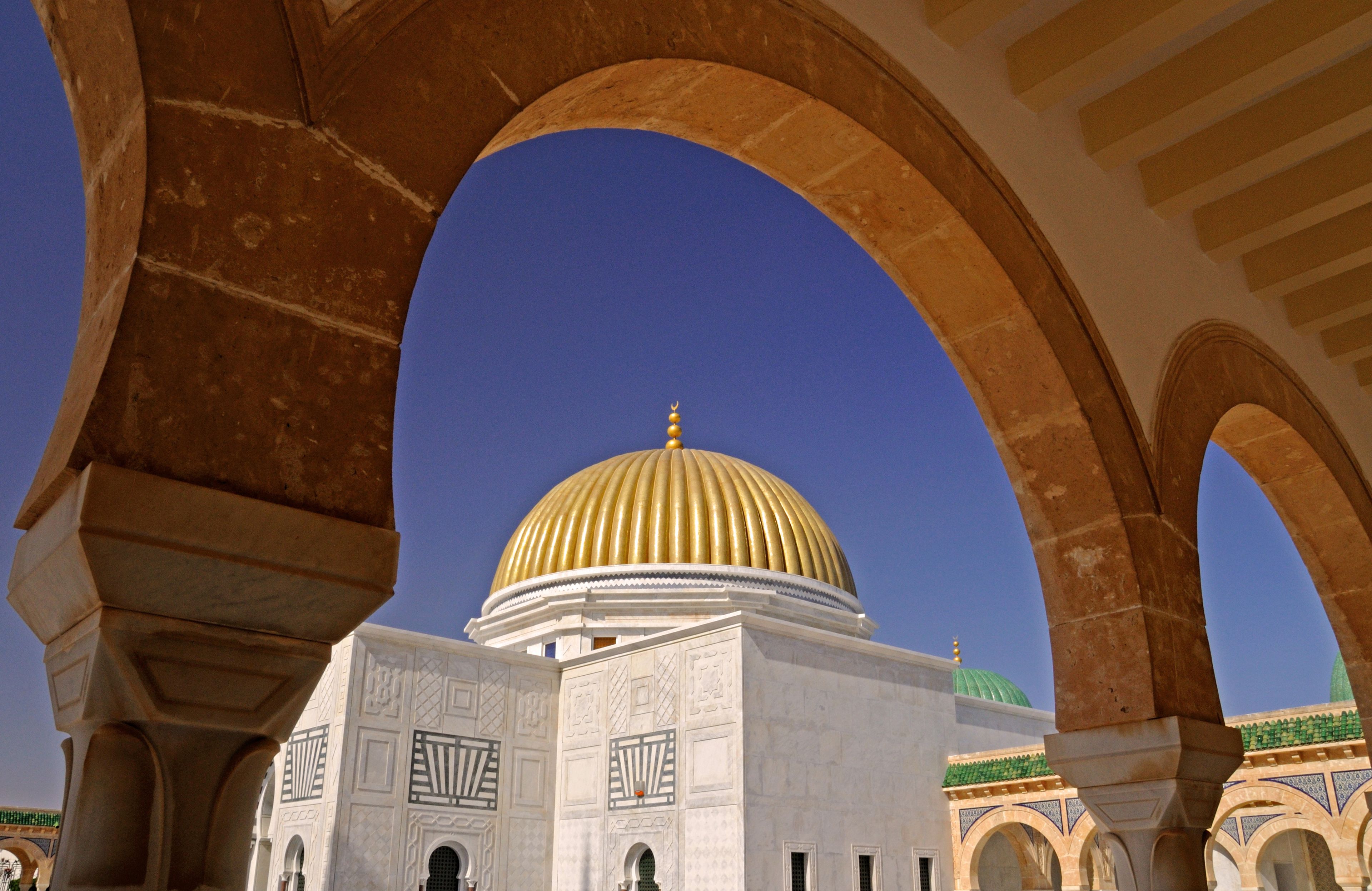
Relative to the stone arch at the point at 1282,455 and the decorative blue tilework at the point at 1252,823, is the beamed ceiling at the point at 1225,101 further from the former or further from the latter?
the decorative blue tilework at the point at 1252,823

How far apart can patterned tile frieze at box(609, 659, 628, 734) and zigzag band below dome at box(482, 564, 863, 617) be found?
2.05 meters

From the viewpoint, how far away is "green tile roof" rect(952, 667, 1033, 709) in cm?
2127

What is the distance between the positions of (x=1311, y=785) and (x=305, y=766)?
32.8ft

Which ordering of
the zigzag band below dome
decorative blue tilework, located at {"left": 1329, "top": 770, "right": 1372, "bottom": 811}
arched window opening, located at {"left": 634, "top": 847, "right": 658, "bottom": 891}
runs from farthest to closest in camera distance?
1. the zigzag band below dome
2. arched window opening, located at {"left": 634, "top": 847, "right": 658, "bottom": 891}
3. decorative blue tilework, located at {"left": 1329, "top": 770, "right": 1372, "bottom": 811}

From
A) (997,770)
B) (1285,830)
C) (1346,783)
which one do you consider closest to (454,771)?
(997,770)

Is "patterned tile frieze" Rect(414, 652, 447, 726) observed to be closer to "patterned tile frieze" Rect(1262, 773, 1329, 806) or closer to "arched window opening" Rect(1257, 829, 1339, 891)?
"patterned tile frieze" Rect(1262, 773, 1329, 806)

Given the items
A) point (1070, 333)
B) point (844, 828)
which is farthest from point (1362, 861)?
point (1070, 333)

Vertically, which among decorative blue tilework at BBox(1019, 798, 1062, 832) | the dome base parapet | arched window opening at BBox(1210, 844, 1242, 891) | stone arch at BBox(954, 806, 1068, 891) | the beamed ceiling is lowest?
arched window opening at BBox(1210, 844, 1242, 891)

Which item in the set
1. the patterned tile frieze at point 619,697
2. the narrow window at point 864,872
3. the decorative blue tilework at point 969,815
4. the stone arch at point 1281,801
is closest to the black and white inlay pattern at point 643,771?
the patterned tile frieze at point 619,697

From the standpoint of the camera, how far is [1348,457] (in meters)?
4.13

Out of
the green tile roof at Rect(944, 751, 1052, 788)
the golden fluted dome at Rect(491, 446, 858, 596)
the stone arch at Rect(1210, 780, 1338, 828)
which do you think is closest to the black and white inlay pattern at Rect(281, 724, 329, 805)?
the golden fluted dome at Rect(491, 446, 858, 596)

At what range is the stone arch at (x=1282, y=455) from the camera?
3240 millimetres

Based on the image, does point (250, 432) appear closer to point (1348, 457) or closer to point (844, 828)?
point (1348, 457)

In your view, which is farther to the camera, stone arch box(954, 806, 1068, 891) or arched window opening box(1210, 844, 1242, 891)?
arched window opening box(1210, 844, 1242, 891)
